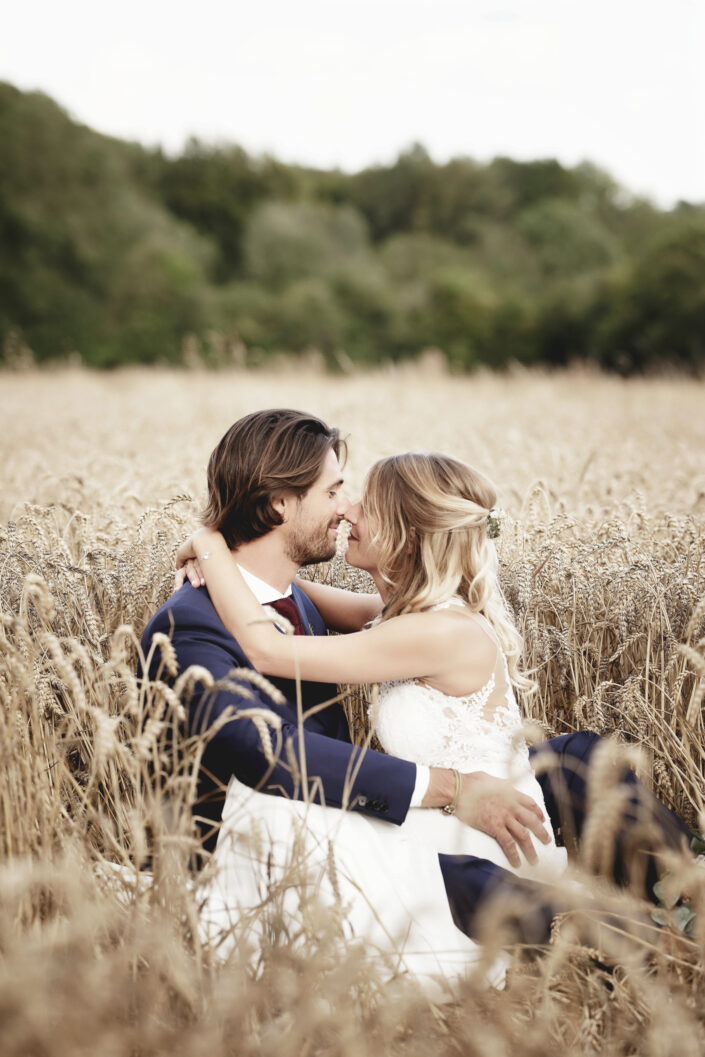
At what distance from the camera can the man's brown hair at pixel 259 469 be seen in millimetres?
3229

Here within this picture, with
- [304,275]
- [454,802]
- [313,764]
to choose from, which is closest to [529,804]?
[454,802]

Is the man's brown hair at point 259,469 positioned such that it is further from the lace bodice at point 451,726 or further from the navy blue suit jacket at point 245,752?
the lace bodice at point 451,726

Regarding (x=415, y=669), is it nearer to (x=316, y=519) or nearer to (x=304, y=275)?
(x=316, y=519)

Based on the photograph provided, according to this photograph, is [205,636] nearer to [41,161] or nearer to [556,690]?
[556,690]

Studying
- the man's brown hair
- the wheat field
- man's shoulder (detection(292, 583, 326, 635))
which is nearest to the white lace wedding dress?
the wheat field

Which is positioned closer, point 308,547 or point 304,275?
point 308,547

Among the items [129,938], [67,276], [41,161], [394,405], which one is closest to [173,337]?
[67,276]

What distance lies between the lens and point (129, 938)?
6.82ft

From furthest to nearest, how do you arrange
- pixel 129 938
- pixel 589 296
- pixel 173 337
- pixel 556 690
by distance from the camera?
1. pixel 173 337
2. pixel 589 296
3. pixel 556 690
4. pixel 129 938

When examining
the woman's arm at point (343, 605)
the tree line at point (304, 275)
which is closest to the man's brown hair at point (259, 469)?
the woman's arm at point (343, 605)

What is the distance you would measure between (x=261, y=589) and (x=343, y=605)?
0.50 m

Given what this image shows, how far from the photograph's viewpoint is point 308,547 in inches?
131

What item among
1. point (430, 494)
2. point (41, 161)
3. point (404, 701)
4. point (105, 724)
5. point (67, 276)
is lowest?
point (404, 701)

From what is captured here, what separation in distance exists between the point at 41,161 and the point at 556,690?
29910mm
